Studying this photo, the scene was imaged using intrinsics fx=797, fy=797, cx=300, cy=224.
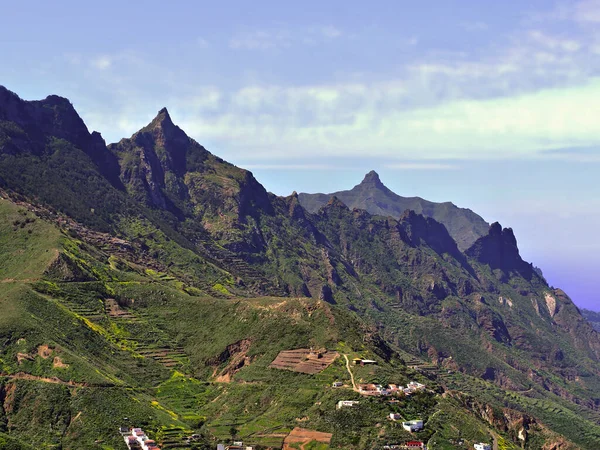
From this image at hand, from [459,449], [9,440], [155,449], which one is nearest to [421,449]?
[459,449]

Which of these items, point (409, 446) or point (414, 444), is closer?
point (409, 446)

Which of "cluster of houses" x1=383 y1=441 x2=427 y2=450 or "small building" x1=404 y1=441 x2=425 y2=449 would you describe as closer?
"cluster of houses" x1=383 y1=441 x2=427 y2=450

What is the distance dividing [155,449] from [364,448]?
170 ft

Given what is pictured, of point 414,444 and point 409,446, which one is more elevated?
point 414,444

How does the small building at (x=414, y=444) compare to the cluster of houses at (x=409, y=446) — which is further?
the small building at (x=414, y=444)

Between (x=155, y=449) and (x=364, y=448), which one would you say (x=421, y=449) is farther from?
(x=155, y=449)

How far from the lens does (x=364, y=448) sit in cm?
19762

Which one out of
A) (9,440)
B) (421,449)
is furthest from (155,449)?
(421,449)

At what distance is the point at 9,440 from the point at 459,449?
112 metres

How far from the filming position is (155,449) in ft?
646

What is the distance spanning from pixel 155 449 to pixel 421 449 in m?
65.5

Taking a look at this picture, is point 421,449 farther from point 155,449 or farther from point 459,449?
point 155,449

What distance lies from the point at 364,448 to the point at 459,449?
79.0ft

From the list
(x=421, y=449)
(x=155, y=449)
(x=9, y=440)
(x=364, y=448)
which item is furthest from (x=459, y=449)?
(x=9, y=440)
